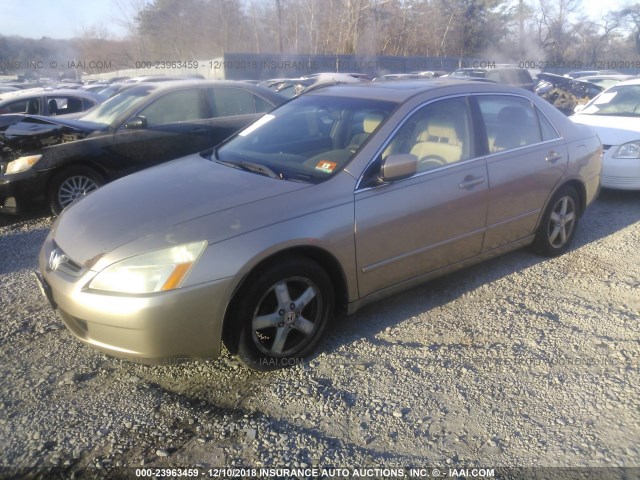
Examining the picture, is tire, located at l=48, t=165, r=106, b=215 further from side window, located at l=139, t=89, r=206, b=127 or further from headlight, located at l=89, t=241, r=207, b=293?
headlight, located at l=89, t=241, r=207, b=293

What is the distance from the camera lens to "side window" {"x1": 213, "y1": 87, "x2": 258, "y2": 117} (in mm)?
6816

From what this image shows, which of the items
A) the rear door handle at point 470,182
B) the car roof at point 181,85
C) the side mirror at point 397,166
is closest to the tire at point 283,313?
the side mirror at point 397,166

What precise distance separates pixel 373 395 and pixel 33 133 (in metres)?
4.84

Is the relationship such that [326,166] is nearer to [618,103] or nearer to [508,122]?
[508,122]

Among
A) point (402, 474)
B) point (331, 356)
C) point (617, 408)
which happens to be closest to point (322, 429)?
point (402, 474)

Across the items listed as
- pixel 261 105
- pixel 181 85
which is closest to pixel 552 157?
pixel 261 105

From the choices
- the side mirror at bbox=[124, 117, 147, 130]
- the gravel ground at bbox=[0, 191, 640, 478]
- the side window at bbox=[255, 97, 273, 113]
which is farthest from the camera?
the side window at bbox=[255, 97, 273, 113]

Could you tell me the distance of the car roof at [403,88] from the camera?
3.74 metres

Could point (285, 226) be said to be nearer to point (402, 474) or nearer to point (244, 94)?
point (402, 474)

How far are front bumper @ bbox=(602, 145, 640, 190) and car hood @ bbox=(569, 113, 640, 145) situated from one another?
0.48 ft

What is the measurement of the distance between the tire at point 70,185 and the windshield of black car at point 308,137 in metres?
2.61

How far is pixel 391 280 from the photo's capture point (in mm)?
3422

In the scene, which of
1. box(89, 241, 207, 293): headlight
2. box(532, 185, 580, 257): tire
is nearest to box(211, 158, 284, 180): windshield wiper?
box(89, 241, 207, 293): headlight

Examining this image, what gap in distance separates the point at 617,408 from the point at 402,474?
1.30 m
